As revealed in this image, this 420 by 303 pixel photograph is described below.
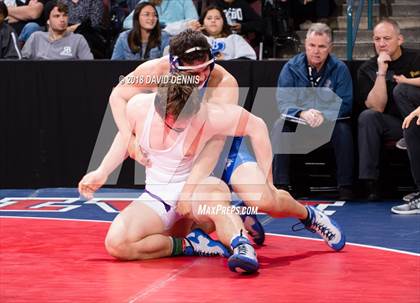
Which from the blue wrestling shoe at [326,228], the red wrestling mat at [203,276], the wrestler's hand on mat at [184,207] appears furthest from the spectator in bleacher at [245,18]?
the wrestler's hand on mat at [184,207]

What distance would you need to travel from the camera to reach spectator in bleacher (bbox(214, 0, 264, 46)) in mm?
10750

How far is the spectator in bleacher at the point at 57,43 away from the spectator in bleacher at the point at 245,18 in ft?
5.17

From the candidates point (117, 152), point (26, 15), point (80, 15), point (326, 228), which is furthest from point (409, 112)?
point (26, 15)

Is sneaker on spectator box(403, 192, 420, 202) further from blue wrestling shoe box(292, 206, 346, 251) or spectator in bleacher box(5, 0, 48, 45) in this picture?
spectator in bleacher box(5, 0, 48, 45)

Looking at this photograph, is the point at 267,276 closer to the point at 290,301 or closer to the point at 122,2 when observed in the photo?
the point at 290,301

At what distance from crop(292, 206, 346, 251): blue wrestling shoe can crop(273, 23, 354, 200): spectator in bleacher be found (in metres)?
2.41

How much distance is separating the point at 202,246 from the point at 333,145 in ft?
9.71

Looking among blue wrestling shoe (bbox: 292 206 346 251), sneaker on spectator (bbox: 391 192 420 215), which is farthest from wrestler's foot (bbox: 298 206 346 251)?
sneaker on spectator (bbox: 391 192 420 215)

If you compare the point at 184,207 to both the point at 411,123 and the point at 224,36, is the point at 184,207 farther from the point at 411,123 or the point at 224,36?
the point at 224,36

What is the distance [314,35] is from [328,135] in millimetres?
850

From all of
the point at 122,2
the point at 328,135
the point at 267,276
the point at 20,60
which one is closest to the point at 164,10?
the point at 122,2

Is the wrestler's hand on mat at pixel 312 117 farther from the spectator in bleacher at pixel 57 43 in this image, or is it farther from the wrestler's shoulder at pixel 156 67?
the spectator in bleacher at pixel 57 43

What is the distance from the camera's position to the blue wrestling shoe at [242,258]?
5.45m

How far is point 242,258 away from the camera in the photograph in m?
5.43
